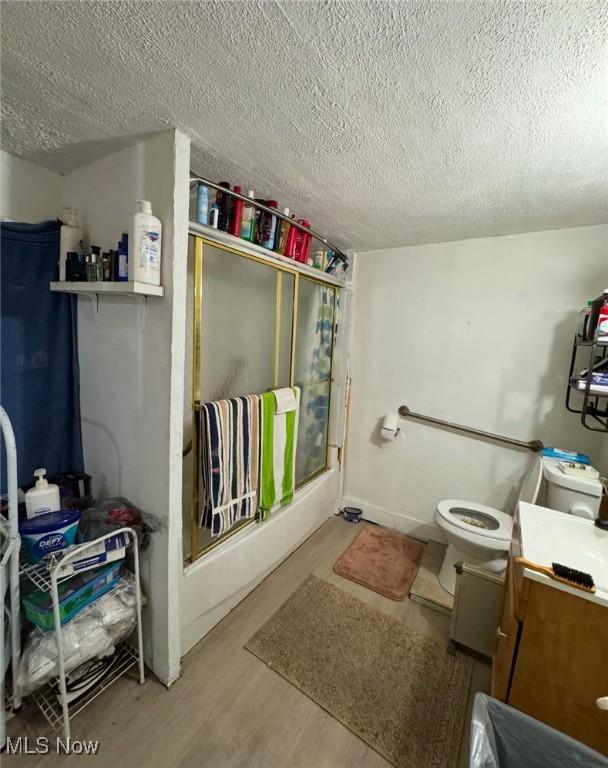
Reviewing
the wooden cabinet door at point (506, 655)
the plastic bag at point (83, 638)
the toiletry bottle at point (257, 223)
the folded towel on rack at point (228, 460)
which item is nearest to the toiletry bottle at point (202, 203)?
the toiletry bottle at point (257, 223)

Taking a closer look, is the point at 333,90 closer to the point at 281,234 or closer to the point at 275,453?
the point at 281,234

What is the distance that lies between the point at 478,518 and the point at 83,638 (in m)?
2.06

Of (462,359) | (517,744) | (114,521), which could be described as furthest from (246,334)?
(517,744)

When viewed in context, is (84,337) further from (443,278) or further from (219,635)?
(443,278)

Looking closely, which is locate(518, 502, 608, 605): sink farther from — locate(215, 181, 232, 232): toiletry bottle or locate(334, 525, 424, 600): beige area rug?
locate(215, 181, 232, 232): toiletry bottle

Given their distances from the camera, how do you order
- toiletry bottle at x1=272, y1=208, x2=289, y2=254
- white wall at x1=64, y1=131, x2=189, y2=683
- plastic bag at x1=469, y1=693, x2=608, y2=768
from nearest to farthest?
plastic bag at x1=469, y1=693, x2=608, y2=768 < white wall at x1=64, y1=131, x2=189, y2=683 < toiletry bottle at x1=272, y1=208, x2=289, y2=254

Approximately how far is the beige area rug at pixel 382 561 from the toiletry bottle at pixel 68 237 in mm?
2159

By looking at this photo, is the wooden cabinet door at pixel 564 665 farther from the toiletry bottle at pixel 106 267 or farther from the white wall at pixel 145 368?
the toiletry bottle at pixel 106 267

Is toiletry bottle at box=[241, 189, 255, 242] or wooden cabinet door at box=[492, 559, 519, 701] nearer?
wooden cabinet door at box=[492, 559, 519, 701]

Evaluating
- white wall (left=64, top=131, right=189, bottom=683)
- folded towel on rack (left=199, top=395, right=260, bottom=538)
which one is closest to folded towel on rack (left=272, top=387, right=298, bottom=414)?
folded towel on rack (left=199, top=395, right=260, bottom=538)

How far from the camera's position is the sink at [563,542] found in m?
1.03

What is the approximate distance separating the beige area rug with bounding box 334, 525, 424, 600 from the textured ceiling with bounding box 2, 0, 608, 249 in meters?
2.13

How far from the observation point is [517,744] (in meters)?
0.86

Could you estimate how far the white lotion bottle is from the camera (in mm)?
1049
